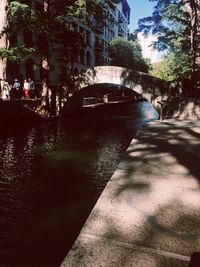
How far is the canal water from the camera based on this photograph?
4539mm

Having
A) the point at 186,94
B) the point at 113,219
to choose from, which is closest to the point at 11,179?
the point at 113,219

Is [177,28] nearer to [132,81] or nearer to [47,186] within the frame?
[132,81]

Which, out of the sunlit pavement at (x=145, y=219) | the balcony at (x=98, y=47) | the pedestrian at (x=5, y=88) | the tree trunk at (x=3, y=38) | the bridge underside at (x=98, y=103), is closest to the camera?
the sunlit pavement at (x=145, y=219)

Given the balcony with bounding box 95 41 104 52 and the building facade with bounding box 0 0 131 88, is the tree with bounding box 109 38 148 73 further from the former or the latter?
the building facade with bounding box 0 0 131 88

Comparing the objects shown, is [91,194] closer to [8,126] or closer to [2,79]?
[8,126]

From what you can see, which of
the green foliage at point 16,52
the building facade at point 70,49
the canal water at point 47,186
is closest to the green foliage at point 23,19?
the building facade at point 70,49

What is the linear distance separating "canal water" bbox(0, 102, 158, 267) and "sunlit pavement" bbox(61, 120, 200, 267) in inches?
108

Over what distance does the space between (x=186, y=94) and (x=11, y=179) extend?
1343 centimetres

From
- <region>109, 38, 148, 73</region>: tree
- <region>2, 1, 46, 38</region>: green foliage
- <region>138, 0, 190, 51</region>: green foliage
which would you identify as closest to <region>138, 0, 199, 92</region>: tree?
<region>138, 0, 190, 51</region>: green foliage

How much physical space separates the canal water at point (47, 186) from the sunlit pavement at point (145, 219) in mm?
2746

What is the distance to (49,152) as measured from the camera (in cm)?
1022

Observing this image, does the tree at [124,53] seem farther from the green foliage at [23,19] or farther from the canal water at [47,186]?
the canal water at [47,186]

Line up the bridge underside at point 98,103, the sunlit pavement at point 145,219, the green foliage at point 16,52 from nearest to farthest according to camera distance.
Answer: the sunlit pavement at point 145,219, the green foliage at point 16,52, the bridge underside at point 98,103

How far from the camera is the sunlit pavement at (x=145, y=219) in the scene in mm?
1237
